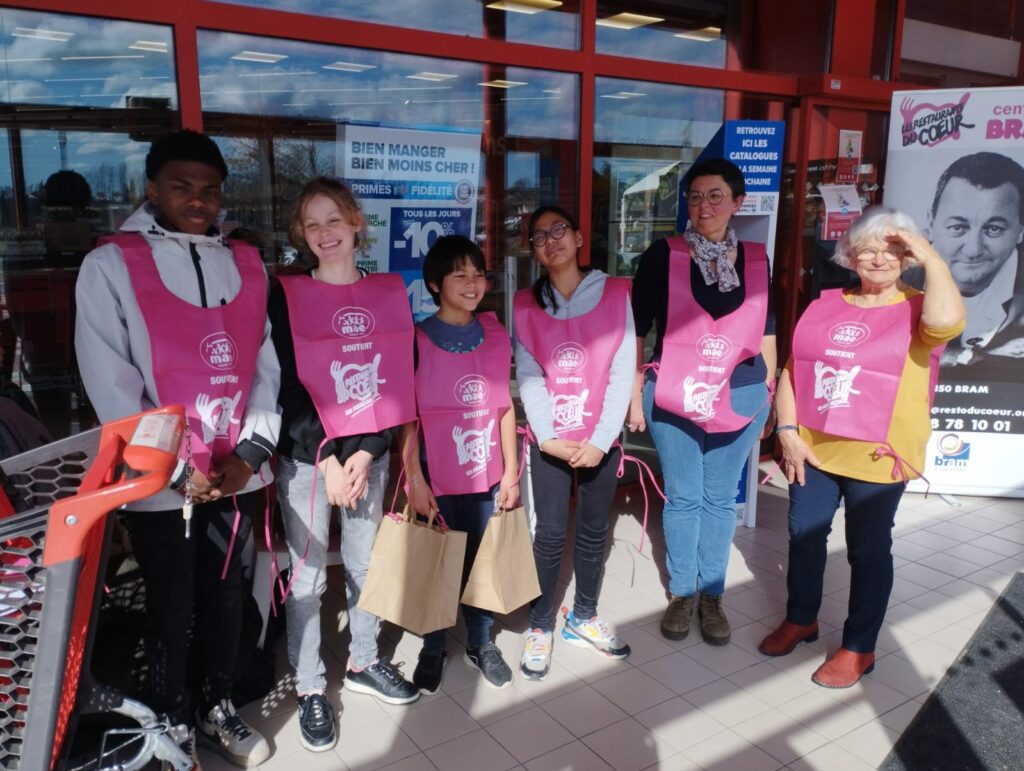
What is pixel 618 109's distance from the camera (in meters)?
4.68

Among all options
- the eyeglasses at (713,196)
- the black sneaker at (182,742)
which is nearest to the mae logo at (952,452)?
the eyeglasses at (713,196)

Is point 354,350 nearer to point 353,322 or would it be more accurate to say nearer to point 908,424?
point 353,322

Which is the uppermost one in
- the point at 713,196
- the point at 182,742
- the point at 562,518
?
the point at 713,196

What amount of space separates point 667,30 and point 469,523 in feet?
11.7

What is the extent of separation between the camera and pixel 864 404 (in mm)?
2881

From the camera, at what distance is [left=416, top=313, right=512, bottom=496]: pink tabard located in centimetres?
279

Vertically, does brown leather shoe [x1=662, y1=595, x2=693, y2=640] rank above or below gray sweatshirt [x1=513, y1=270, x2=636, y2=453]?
below

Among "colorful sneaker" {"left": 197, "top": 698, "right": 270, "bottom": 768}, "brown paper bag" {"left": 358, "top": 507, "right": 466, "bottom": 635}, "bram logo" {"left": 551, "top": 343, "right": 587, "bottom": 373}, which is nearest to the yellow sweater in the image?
"bram logo" {"left": 551, "top": 343, "right": 587, "bottom": 373}

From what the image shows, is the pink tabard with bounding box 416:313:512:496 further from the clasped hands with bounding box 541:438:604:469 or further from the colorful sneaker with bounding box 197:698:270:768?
the colorful sneaker with bounding box 197:698:270:768

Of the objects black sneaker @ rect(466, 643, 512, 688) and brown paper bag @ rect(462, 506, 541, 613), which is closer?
brown paper bag @ rect(462, 506, 541, 613)

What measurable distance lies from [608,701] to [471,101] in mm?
3016

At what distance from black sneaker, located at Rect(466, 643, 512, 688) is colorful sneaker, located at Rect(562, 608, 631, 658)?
356 millimetres

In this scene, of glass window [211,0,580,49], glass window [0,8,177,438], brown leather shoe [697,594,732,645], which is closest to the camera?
glass window [0,8,177,438]

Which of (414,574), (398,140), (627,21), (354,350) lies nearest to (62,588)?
(354,350)
